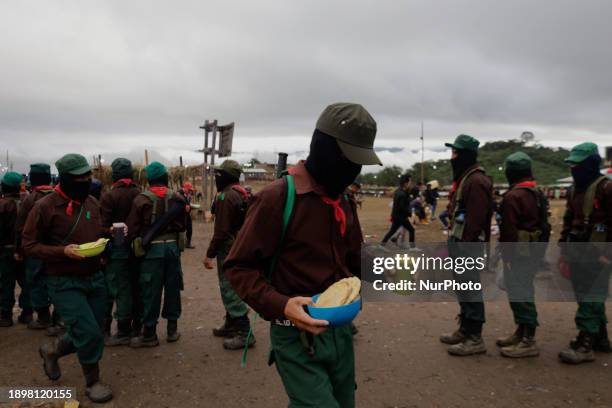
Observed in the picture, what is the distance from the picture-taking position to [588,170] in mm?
4824

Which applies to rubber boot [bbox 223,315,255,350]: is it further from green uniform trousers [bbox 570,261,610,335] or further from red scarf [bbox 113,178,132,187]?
green uniform trousers [bbox 570,261,610,335]

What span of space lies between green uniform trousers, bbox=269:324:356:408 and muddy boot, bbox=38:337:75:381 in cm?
276

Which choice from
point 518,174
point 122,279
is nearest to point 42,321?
point 122,279

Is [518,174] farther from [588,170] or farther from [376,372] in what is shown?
[376,372]

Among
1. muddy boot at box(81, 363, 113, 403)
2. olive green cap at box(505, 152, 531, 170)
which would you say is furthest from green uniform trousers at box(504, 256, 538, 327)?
muddy boot at box(81, 363, 113, 403)

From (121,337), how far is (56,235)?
77.1 inches

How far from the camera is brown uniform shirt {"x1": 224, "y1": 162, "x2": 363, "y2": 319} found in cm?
217

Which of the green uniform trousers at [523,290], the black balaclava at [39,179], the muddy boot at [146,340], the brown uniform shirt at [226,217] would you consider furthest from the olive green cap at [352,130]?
the black balaclava at [39,179]

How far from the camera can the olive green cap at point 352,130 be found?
2.20 meters

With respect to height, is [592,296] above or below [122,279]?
above

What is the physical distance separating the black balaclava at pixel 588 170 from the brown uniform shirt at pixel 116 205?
516cm

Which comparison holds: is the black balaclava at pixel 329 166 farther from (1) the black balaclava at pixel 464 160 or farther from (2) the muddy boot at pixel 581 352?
(2) the muddy boot at pixel 581 352

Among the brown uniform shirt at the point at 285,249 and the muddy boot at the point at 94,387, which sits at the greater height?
the brown uniform shirt at the point at 285,249

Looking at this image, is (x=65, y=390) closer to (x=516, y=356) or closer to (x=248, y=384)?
(x=248, y=384)
